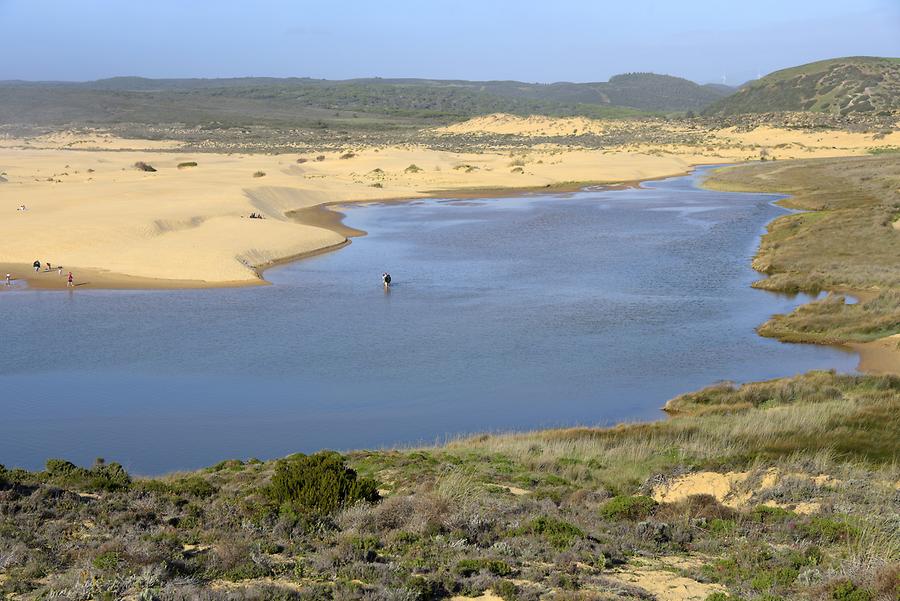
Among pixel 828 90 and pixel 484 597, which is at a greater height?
pixel 828 90

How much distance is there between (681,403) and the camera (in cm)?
2128

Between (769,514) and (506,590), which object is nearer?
(506,590)

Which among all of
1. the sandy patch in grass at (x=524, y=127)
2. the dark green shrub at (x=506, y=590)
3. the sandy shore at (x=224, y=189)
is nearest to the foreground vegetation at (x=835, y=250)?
the sandy shore at (x=224, y=189)

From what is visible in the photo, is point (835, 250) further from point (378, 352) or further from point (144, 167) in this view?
point (144, 167)

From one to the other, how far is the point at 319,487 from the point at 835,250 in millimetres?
32302

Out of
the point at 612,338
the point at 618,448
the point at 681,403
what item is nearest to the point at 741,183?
the point at 612,338

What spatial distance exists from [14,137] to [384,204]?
A: 3225 inches

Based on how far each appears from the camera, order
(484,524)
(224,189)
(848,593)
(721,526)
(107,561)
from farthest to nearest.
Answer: (224,189)
(721,526)
(484,524)
(107,561)
(848,593)

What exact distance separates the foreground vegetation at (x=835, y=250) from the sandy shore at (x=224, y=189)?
624 inches

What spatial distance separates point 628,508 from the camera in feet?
41.2

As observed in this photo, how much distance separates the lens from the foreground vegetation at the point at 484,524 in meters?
9.52

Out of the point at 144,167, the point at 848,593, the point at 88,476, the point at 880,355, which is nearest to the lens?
the point at 848,593

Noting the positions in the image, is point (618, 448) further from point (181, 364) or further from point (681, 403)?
point (181, 364)

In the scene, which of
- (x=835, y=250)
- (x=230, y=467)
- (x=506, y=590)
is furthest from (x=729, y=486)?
(x=835, y=250)
